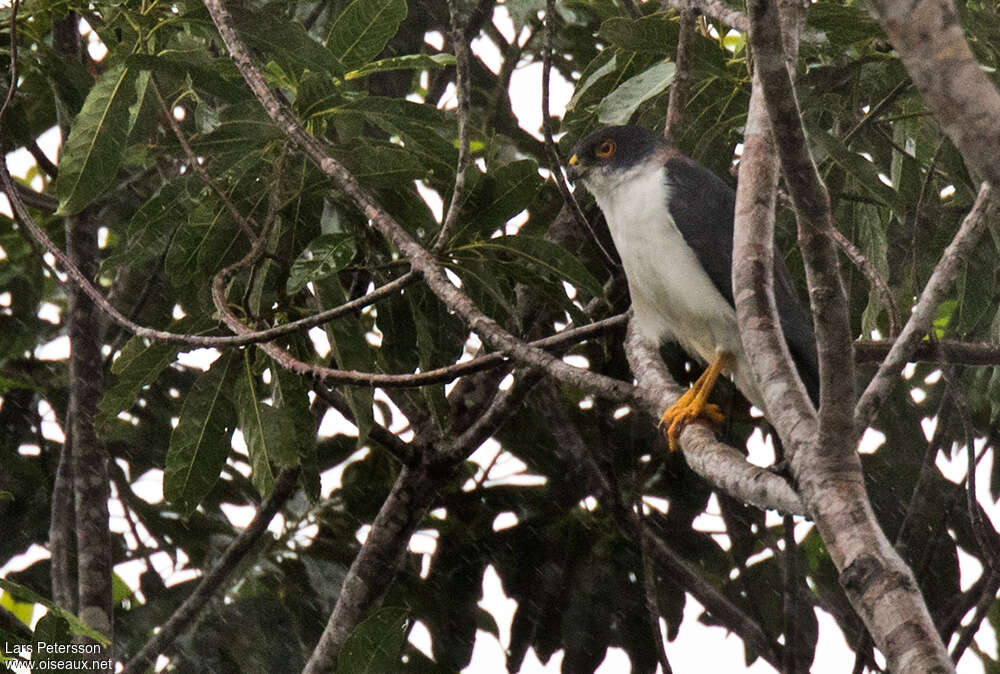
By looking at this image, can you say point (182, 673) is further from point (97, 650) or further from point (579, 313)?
point (579, 313)

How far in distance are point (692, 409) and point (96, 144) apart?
2065 mm

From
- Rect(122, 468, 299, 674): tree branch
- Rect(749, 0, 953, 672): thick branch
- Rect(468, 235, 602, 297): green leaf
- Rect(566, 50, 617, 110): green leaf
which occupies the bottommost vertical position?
Rect(749, 0, 953, 672): thick branch

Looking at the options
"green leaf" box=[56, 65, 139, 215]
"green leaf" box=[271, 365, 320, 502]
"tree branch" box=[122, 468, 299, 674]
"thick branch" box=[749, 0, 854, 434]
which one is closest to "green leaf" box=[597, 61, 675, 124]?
"green leaf" box=[271, 365, 320, 502]

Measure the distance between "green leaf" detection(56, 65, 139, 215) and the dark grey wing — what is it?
202cm

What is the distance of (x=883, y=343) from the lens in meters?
3.72

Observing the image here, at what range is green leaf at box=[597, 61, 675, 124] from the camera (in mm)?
3748

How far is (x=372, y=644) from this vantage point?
151 inches

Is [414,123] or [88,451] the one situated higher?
[414,123]

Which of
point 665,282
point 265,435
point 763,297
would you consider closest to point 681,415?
point 665,282

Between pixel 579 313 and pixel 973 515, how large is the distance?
1544mm

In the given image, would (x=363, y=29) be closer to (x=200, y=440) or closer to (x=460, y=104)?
(x=460, y=104)

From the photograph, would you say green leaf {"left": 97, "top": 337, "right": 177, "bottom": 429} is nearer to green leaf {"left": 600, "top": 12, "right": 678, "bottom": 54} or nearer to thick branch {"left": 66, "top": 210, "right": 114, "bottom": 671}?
thick branch {"left": 66, "top": 210, "right": 114, "bottom": 671}

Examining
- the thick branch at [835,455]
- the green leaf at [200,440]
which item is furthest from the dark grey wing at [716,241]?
the thick branch at [835,455]

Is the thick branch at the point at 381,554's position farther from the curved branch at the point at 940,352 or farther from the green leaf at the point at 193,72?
the curved branch at the point at 940,352
